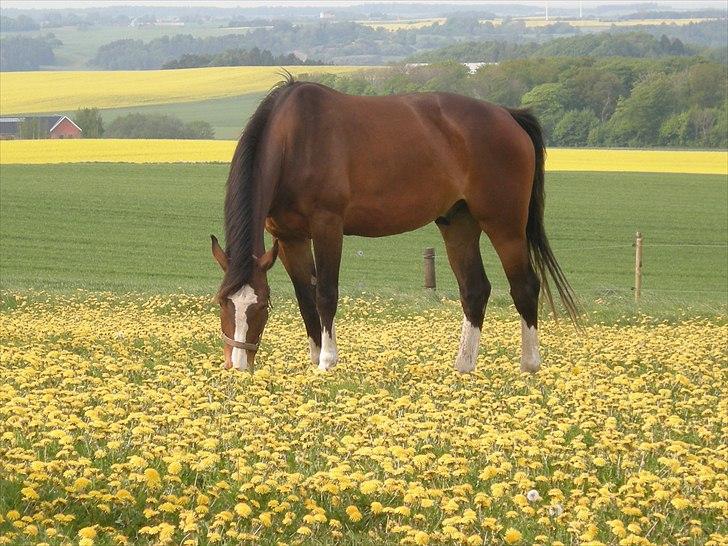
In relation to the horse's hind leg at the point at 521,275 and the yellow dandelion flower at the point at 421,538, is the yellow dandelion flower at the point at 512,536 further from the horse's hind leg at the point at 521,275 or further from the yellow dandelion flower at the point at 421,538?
the horse's hind leg at the point at 521,275

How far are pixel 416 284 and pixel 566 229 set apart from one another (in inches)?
521

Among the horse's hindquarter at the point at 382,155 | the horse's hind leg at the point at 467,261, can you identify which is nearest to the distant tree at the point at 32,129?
the horse's hind leg at the point at 467,261

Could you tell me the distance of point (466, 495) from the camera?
6.43 meters

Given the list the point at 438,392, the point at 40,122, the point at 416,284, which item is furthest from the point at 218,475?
the point at 40,122

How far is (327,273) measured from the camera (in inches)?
441

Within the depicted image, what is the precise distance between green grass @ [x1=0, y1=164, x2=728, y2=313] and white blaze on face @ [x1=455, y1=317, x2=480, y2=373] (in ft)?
30.2

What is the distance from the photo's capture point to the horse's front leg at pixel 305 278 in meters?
11.5

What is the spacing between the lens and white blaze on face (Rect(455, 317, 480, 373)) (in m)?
11.6

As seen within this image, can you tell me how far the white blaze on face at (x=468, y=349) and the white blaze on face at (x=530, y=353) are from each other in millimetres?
441

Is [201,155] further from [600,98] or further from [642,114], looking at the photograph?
[642,114]

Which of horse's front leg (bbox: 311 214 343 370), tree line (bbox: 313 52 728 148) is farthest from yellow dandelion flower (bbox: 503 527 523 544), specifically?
tree line (bbox: 313 52 728 148)

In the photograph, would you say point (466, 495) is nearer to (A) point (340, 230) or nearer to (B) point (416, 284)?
(A) point (340, 230)

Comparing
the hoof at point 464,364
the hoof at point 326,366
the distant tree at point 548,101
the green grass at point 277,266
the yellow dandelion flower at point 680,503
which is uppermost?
the yellow dandelion flower at point 680,503

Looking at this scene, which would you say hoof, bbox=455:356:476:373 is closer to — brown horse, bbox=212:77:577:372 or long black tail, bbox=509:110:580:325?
brown horse, bbox=212:77:577:372
